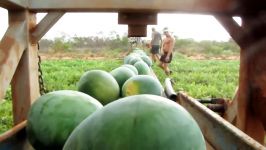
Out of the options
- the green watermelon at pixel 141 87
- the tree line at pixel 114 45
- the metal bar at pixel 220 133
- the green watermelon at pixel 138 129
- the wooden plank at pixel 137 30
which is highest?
the wooden plank at pixel 137 30

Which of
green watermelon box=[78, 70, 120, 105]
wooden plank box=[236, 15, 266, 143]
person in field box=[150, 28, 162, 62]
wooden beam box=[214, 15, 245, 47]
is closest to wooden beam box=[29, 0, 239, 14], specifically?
wooden beam box=[214, 15, 245, 47]

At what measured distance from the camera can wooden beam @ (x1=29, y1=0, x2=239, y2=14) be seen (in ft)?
7.73

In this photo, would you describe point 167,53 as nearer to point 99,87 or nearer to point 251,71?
point 251,71

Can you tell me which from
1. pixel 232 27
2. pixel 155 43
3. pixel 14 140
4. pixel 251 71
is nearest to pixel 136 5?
pixel 232 27

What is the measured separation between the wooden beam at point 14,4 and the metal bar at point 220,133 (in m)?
1.23

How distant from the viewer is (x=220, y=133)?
1.72 metres

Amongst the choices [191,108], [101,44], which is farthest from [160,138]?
[101,44]

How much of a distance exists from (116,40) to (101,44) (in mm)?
4242

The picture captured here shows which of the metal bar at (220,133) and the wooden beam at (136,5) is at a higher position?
the wooden beam at (136,5)

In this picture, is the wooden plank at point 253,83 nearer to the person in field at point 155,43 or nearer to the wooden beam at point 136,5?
the wooden beam at point 136,5

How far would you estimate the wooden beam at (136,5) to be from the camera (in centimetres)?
236

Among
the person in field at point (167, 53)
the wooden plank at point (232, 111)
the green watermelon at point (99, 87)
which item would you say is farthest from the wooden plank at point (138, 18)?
the person in field at point (167, 53)

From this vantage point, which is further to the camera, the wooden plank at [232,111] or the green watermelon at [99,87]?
the wooden plank at [232,111]

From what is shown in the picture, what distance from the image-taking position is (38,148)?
1299mm
